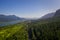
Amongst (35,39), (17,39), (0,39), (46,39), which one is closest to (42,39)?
(46,39)

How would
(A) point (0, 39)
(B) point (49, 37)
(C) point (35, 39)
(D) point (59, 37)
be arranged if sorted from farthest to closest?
(C) point (35, 39)
(B) point (49, 37)
(D) point (59, 37)
(A) point (0, 39)

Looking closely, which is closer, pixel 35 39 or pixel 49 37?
pixel 49 37

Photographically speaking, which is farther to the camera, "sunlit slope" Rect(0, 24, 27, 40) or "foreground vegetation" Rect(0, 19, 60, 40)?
"foreground vegetation" Rect(0, 19, 60, 40)

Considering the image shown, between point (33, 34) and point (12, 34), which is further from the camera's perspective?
point (33, 34)

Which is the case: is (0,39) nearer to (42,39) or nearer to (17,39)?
(17,39)

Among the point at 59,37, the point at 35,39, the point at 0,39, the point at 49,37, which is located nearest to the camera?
the point at 0,39

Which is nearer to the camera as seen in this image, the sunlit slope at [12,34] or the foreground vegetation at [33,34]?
the sunlit slope at [12,34]

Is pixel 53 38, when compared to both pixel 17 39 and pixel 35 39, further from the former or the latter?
pixel 17 39

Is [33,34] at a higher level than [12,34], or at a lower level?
lower

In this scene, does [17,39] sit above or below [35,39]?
above

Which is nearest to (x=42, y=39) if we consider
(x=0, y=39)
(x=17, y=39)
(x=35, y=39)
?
(x=35, y=39)
